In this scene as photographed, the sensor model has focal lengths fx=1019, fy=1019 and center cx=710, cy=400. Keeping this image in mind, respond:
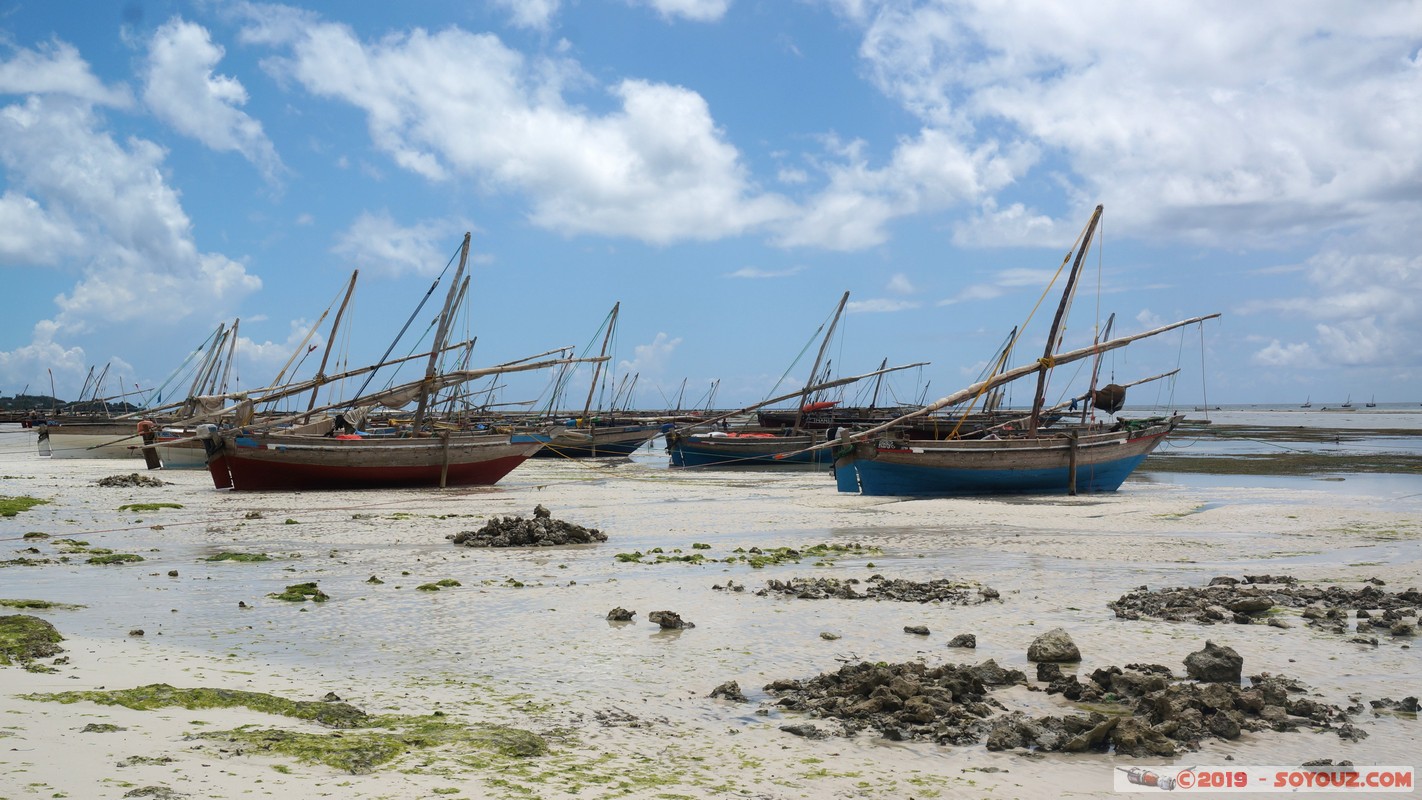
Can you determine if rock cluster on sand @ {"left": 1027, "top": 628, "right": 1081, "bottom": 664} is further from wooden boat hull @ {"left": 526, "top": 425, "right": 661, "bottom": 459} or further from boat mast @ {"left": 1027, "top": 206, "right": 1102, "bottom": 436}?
wooden boat hull @ {"left": 526, "top": 425, "right": 661, "bottom": 459}

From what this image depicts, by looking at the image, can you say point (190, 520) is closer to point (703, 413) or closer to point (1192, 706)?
point (1192, 706)

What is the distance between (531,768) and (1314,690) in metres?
6.24

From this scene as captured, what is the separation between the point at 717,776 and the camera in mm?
6059

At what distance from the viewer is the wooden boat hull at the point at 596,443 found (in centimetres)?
5367

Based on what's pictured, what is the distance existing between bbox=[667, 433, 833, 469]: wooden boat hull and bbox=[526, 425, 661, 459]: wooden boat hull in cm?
696

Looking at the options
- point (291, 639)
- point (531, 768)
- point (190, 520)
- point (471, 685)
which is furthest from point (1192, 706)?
point (190, 520)

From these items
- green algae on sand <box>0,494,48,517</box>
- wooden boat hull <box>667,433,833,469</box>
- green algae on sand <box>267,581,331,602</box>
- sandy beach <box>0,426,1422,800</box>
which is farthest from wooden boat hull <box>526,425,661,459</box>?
green algae on sand <box>267,581,331,602</box>

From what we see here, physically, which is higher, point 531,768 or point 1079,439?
point 1079,439

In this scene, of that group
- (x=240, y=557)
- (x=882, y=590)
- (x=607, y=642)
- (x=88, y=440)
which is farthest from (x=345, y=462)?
(x=88, y=440)

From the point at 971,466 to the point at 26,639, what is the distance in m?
24.4

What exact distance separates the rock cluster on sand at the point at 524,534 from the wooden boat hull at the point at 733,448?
90.0 ft

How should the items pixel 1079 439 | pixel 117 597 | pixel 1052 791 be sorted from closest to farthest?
pixel 1052 791 → pixel 117 597 → pixel 1079 439

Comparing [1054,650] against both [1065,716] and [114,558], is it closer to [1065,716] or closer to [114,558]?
[1065,716]

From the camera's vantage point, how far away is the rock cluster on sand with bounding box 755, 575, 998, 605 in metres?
12.2
